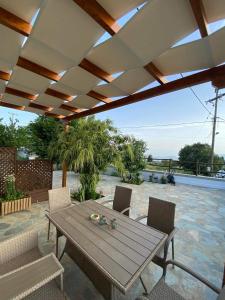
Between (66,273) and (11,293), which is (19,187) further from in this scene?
(11,293)

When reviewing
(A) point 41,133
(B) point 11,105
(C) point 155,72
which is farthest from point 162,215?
(A) point 41,133

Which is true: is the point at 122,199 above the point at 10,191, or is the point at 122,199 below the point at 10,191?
above

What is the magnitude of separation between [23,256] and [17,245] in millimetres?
171

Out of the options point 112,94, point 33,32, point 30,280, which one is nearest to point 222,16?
point 33,32

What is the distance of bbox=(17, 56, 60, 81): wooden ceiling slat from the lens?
2.21 meters

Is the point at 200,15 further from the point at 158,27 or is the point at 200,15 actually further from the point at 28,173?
the point at 28,173

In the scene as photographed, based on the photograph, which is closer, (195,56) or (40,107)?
(195,56)

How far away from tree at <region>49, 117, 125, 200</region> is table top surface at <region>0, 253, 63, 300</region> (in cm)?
274

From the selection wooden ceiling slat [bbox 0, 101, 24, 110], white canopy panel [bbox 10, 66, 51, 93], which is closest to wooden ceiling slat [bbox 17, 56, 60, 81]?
white canopy panel [bbox 10, 66, 51, 93]

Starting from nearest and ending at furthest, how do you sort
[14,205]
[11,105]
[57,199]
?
[57,199]
[14,205]
[11,105]

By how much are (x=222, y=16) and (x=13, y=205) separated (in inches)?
182

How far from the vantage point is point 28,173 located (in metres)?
4.62

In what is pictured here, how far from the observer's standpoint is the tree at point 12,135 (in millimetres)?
4270

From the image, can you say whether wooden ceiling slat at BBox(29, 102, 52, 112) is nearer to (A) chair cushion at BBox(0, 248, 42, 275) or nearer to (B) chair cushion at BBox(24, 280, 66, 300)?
(A) chair cushion at BBox(0, 248, 42, 275)
